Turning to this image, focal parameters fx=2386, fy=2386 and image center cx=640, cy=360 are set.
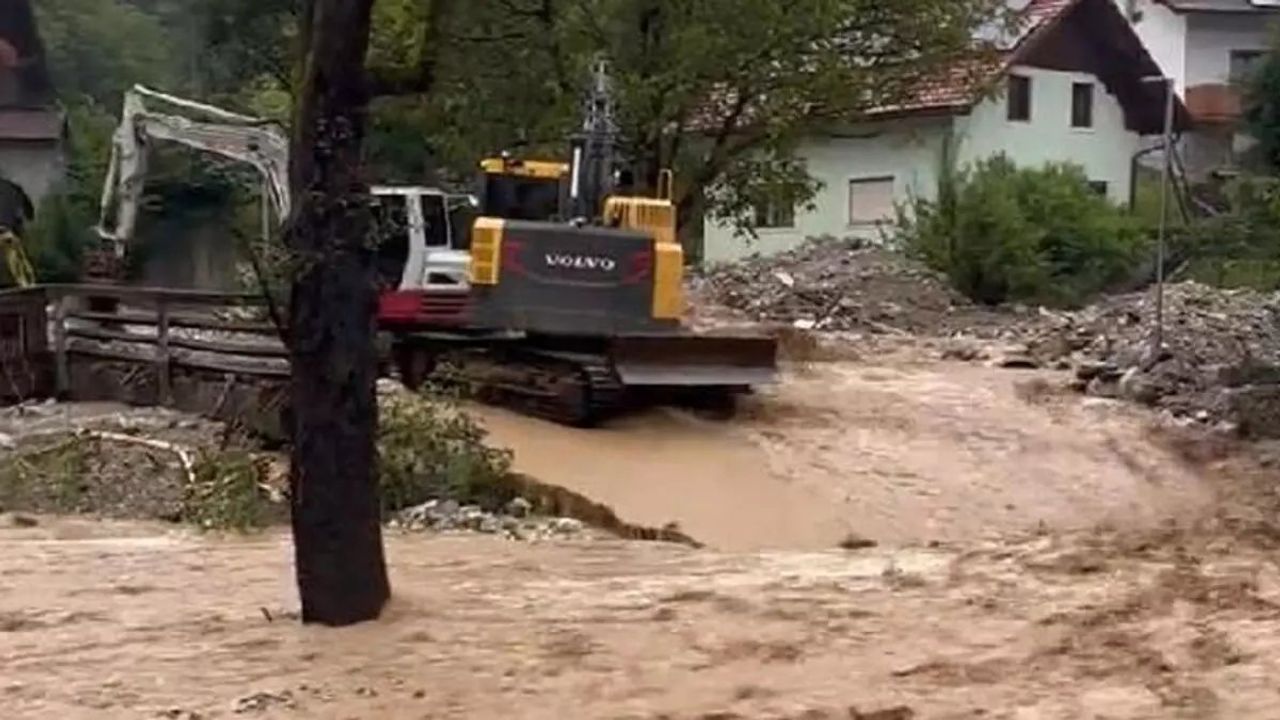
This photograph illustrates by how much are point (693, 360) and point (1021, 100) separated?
83.4 feet

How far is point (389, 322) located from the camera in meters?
22.3

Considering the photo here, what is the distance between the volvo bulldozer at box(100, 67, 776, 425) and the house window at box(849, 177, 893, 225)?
798 inches

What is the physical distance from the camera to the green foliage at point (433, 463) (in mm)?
17031

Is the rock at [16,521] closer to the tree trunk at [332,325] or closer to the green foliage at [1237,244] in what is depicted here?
the tree trunk at [332,325]

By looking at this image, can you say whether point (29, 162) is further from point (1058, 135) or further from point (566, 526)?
point (566, 526)

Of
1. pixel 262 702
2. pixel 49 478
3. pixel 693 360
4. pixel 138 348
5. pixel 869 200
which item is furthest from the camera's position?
pixel 869 200

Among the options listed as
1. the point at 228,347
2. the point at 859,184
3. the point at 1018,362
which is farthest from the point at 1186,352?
the point at 859,184

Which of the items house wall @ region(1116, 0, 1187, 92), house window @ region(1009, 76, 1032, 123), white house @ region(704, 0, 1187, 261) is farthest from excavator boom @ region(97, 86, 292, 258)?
house wall @ region(1116, 0, 1187, 92)

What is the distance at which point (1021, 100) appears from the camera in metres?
45.2

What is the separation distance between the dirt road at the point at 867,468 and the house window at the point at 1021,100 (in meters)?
21.0

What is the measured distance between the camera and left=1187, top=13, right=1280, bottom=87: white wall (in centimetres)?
5316

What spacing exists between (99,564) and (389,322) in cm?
823

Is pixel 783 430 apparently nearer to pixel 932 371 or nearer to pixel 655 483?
pixel 655 483

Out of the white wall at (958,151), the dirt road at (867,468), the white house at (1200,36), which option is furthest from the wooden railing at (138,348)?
the white house at (1200,36)
